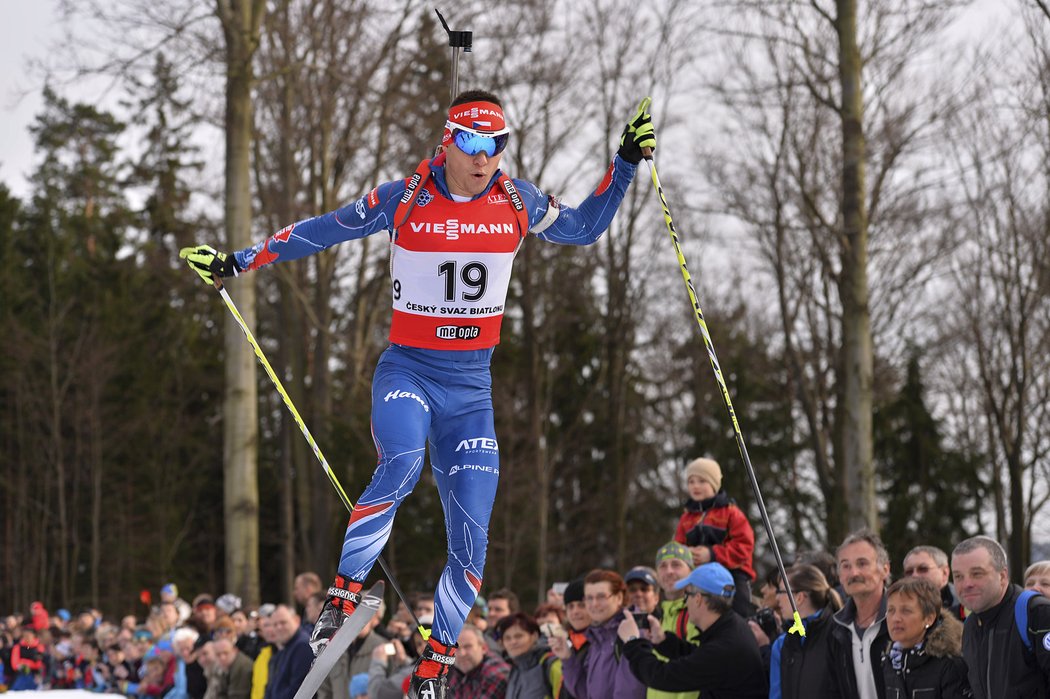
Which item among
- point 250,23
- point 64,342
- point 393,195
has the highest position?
point 250,23

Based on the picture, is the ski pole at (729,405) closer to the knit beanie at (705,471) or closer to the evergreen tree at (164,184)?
the knit beanie at (705,471)

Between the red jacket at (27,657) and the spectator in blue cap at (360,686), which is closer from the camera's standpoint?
the spectator in blue cap at (360,686)

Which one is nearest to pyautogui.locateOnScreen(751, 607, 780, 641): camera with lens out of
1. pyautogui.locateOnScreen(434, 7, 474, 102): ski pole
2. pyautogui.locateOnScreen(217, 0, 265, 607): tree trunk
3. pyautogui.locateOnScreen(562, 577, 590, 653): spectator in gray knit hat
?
pyautogui.locateOnScreen(562, 577, 590, 653): spectator in gray knit hat

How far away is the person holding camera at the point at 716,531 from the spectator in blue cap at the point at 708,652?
1.88 ft

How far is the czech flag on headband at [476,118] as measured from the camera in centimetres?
573

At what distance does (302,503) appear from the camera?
81.1 ft

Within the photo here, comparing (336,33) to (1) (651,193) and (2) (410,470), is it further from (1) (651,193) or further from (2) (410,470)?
(2) (410,470)

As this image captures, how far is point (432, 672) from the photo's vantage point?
562 cm

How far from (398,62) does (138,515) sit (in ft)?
55.7

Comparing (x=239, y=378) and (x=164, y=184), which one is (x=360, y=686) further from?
(x=164, y=184)

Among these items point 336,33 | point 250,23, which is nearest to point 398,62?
point 336,33

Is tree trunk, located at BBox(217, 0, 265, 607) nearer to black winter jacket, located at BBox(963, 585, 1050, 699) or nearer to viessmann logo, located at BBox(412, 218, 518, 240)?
viessmann logo, located at BBox(412, 218, 518, 240)

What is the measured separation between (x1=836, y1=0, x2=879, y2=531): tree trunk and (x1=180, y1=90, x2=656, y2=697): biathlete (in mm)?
9736

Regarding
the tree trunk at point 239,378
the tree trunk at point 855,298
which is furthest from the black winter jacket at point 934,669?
the tree trunk at point 239,378
